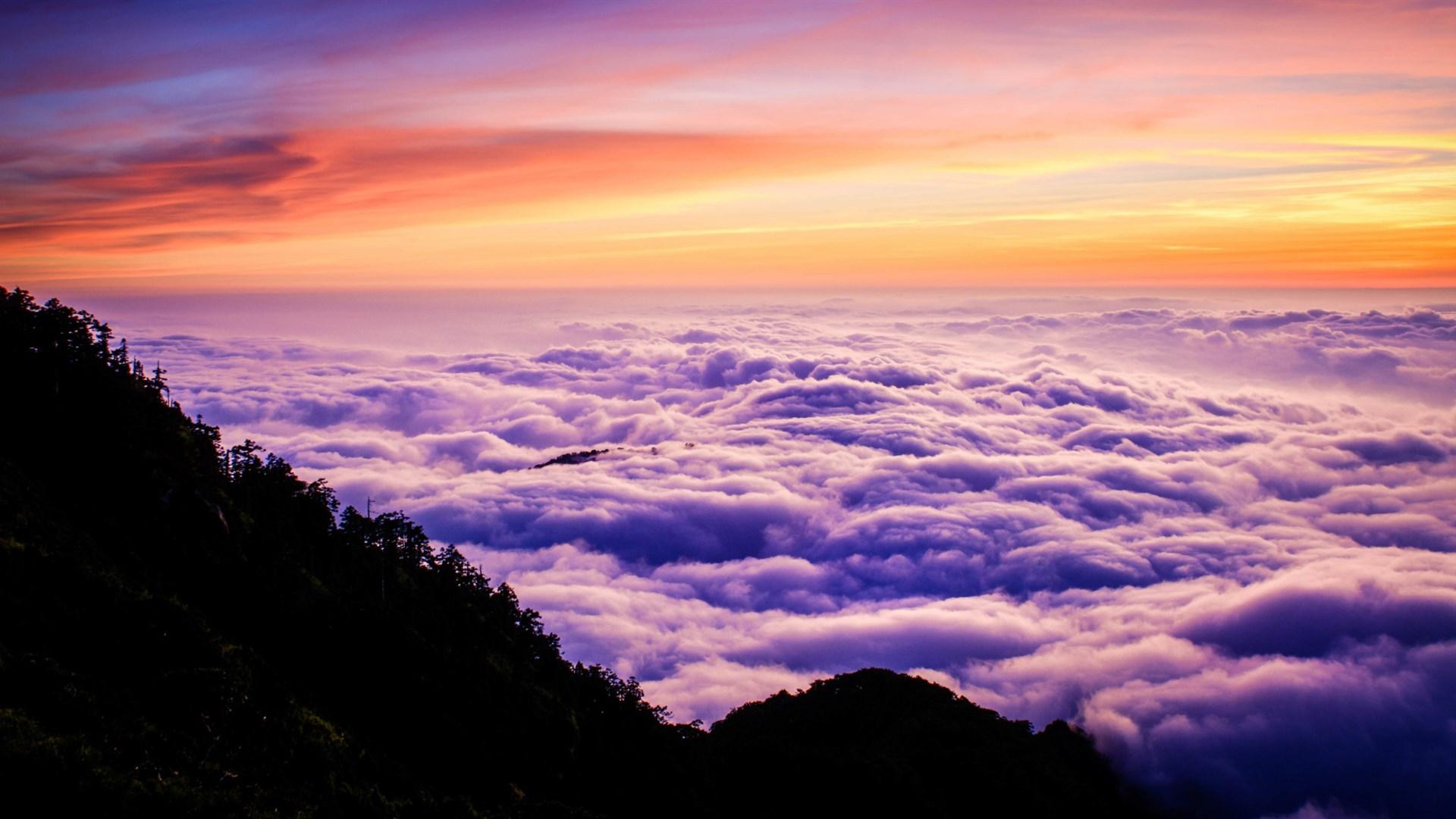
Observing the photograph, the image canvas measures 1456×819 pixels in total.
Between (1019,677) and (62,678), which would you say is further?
(1019,677)

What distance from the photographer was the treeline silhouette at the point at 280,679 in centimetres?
2456

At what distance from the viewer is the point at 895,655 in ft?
464

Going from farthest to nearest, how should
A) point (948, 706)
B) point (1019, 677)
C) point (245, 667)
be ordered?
point (1019, 677) < point (948, 706) < point (245, 667)

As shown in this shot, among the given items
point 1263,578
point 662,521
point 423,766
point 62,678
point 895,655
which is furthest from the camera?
point 662,521

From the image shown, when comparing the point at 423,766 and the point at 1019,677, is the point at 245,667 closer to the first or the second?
the point at 423,766

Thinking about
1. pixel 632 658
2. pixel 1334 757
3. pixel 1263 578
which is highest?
pixel 1263 578

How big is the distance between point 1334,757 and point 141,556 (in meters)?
132

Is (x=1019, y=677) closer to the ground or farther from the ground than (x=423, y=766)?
farther from the ground

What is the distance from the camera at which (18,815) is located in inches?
749

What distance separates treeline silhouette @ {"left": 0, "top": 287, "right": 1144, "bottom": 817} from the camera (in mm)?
24562

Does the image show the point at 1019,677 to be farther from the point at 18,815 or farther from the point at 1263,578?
the point at 18,815

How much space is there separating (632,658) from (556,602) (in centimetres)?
2780

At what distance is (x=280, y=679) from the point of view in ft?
111

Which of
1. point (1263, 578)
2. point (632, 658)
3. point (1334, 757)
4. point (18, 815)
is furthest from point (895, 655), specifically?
point (18, 815)
